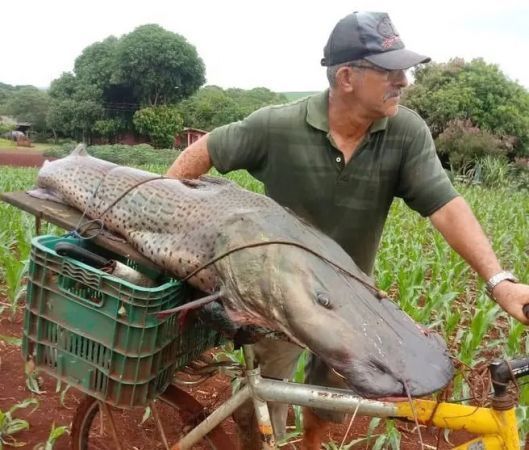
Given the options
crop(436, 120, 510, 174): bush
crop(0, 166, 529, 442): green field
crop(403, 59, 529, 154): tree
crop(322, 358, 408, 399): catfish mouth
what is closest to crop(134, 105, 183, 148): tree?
crop(403, 59, 529, 154): tree

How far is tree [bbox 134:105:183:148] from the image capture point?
45156 millimetres

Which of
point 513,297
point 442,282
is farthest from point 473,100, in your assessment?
point 513,297

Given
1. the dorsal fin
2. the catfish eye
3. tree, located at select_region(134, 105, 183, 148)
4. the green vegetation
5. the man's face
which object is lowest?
tree, located at select_region(134, 105, 183, 148)

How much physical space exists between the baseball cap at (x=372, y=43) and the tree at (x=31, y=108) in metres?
57.8

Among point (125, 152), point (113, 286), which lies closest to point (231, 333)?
point (113, 286)

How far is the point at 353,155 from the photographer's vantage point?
2.46 metres

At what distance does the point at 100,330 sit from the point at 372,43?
1.38 m

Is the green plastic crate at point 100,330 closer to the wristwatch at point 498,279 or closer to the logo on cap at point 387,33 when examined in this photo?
the wristwatch at point 498,279

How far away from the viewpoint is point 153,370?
77.2 inches

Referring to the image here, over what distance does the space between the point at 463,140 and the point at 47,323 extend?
72.2 feet

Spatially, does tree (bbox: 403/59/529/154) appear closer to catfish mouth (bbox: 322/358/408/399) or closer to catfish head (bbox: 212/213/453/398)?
catfish head (bbox: 212/213/453/398)

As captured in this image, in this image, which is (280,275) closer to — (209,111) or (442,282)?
(442,282)

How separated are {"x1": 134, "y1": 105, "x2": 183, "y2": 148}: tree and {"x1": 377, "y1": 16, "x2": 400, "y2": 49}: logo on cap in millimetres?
44050

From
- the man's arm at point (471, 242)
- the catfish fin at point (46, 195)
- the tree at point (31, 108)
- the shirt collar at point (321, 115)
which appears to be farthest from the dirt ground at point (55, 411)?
the tree at point (31, 108)
